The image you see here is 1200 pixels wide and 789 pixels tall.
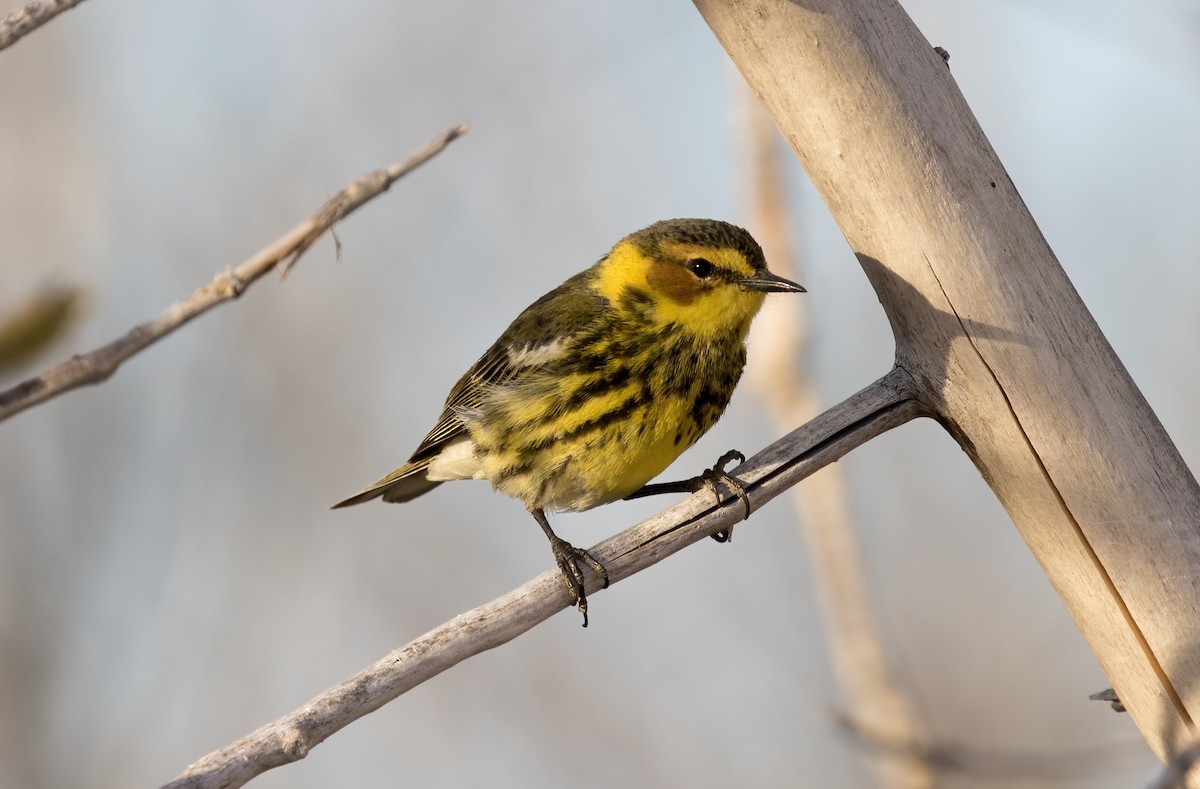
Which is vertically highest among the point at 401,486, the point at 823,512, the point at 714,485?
the point at 401,486

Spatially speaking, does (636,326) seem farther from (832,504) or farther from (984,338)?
(984,338)

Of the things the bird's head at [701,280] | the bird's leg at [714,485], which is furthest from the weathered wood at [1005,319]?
the bird's head at [701,280]

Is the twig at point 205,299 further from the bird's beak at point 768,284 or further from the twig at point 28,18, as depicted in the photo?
the bird's beak at point 768,284

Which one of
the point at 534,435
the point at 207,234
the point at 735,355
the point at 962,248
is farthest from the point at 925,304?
the point at 207,234

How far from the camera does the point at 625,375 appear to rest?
382cm

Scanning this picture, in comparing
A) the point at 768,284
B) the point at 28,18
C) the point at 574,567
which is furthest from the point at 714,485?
the point at 28,18

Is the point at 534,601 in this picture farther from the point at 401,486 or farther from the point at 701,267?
the point at 401,486

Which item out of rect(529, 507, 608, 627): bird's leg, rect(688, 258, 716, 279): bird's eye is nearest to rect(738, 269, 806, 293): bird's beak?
rect(688, 258, 716, 279): bird's eye

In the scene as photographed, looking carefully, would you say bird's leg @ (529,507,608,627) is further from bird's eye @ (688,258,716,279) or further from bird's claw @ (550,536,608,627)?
bird's eye @ (688,258,716,279)

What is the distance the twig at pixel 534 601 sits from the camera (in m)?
2.34

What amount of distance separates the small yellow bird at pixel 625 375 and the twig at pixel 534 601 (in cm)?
57

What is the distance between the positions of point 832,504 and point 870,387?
135 cm

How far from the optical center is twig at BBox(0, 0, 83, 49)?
1.91 meters

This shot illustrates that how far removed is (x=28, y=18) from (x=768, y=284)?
2418 millimetres
